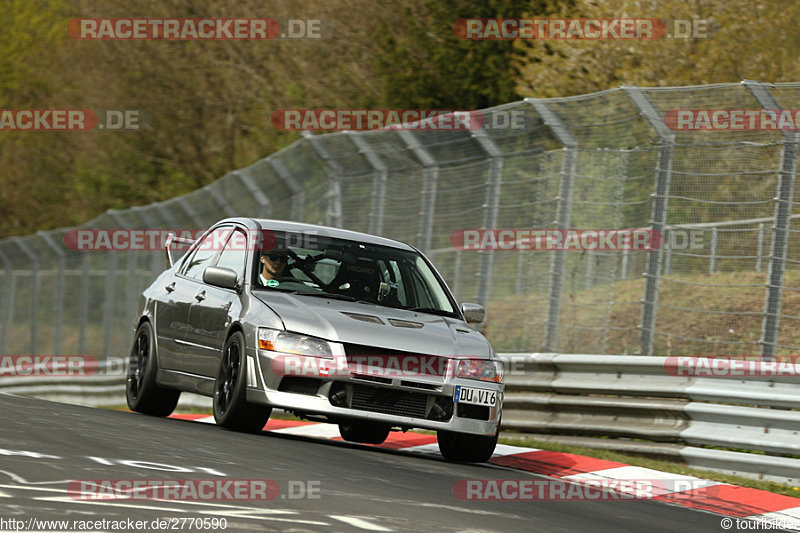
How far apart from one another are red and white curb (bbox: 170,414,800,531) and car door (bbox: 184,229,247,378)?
161 cm

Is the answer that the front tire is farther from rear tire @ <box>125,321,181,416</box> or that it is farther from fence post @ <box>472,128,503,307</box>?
fence post @ <box>472,128,503,307</box>

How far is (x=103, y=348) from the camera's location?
23703 millimetres

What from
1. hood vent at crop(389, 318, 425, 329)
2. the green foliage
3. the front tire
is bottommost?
the front tire

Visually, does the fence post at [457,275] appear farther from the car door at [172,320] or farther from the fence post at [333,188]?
the car door at [172,320]

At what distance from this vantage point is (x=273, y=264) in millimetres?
10273

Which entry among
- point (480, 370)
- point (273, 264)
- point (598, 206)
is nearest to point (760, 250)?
point (598, 206)

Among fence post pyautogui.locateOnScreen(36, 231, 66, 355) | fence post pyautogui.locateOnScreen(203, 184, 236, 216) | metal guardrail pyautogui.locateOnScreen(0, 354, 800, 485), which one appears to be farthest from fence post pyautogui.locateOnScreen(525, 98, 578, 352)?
fence post pyautogui.locateOnScreen(36, 231, 66, 355)

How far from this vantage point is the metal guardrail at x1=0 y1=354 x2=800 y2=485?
959 cm

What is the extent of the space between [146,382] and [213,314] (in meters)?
1.49

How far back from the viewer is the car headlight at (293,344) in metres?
9.12

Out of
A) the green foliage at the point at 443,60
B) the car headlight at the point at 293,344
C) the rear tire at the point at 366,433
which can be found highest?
the green foliage at the point at 443,60

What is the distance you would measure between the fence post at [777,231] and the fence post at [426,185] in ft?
16.7

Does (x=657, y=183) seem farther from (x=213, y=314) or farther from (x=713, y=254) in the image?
(x=213, y=314)

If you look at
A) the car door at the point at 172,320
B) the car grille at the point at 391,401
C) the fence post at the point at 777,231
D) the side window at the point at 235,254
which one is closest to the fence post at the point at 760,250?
the fence post at the point at 777,231
